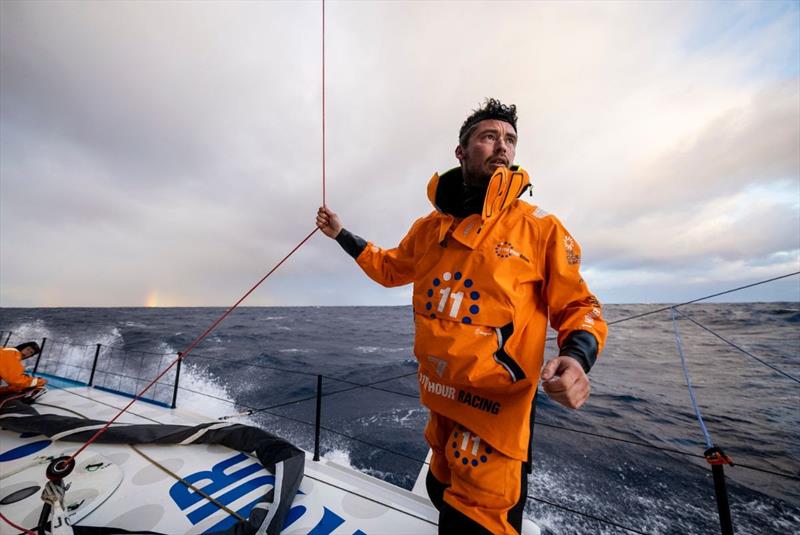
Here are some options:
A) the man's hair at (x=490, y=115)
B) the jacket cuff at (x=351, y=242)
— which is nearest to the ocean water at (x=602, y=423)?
the jacket cuff at (x=351, y=242)

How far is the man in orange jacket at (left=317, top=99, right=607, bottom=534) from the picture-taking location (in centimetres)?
127

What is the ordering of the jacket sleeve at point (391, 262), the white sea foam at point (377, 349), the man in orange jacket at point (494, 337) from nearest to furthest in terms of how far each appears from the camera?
the man in orange jacket at point (494, 337), the jacket sleeve at point (391, 262), the white sea foam at point (377, 349)

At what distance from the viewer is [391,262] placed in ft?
6.72

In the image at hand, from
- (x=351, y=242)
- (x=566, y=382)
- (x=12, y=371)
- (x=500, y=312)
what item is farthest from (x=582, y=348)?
(x=12, y=371)

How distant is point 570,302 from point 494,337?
1.16 ft

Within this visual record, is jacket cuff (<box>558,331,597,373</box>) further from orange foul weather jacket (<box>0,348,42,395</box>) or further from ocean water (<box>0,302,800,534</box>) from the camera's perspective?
orange foul weather jacket (<box>0,348,42,395</box>)

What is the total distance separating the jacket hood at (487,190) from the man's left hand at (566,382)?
0.71 metres

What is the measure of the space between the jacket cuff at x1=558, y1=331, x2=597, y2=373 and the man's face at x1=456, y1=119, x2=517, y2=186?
0.91 meters

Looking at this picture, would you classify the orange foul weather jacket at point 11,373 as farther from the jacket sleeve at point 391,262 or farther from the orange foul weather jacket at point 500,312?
the orange foul weather jacket at point 500,312

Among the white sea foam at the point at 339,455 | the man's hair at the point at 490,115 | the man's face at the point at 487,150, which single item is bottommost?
the white sea foam at the point at 339,455

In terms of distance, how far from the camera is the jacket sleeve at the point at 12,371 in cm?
393

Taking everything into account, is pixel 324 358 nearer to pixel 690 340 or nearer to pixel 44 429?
pixel 44 429

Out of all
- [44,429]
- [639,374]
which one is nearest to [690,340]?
[639,374]

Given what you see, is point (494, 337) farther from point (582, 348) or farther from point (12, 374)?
point (12, 374)
